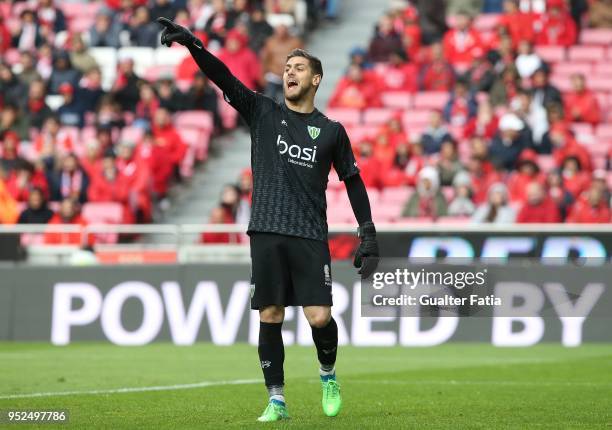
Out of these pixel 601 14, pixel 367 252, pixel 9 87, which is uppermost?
pixel 601 14

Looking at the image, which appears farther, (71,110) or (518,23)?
(71,110)

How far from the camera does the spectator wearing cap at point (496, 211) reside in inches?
704

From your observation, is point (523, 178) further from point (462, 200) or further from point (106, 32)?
point (106, 32)

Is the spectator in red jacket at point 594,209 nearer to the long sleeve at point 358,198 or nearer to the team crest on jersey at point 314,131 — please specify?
the long sleeve at point 358,198

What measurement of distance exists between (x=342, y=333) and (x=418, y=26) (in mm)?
7671

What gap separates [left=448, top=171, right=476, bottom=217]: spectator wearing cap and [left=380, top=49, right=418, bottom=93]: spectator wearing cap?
3.77 m

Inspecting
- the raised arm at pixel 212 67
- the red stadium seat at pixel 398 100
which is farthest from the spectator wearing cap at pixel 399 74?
the raised arm at pixel 212 67

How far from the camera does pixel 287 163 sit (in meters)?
8.49

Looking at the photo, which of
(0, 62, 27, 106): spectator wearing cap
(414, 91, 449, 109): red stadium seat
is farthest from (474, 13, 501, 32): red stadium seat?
(0, 62, 27, 106): spectator wearing cap

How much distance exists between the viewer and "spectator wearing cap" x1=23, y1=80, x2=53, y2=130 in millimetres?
23422

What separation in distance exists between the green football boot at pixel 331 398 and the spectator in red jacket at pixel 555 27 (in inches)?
566

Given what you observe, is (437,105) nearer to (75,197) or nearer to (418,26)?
(418,26)

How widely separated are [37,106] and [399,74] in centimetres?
616

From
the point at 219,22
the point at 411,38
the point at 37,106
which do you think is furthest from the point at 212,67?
the point at 219,22
